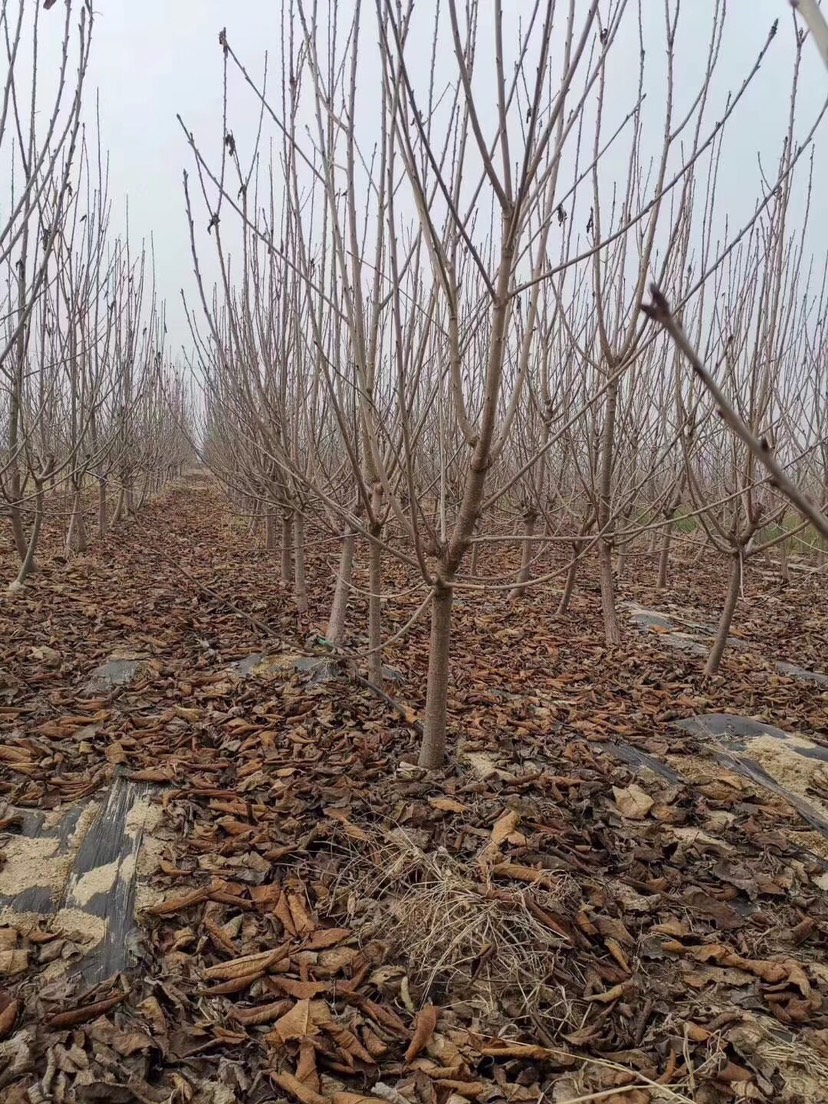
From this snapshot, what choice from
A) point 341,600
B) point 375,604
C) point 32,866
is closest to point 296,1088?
point 32,866

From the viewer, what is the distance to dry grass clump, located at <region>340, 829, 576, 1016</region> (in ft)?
4.98

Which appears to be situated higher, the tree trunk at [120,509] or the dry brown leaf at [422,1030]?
the tree trunk at [120,509]

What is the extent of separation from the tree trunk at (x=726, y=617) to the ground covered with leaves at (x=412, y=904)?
19.6 inches

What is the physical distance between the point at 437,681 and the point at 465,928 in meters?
0.78

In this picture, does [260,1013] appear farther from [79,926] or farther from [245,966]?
[79,926]

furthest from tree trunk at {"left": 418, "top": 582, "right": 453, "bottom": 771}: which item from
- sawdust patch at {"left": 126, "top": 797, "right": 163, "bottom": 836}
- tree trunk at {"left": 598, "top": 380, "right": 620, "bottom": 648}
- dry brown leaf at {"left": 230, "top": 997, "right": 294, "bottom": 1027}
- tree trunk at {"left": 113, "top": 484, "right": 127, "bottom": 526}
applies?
tree trunk at {"left": 113, "top": 484, "right": 127, "bottom": 526}

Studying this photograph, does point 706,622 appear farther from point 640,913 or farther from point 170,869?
point 170,869

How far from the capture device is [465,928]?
1.61m

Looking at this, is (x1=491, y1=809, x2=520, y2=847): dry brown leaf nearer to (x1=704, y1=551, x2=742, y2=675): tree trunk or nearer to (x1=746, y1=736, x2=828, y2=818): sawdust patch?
(x1=746, y1=736, x2=828, y2=818): sawdust patch

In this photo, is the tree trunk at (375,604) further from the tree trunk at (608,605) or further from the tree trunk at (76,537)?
the tree trunk at (76,537)

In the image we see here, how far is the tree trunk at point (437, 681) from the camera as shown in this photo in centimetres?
214

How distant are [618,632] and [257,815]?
3.19 m

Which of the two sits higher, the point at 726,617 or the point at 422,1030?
the point at 726,617

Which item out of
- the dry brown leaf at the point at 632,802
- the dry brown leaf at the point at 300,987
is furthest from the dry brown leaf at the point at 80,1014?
the dry brown leaf at the point at 632,802
